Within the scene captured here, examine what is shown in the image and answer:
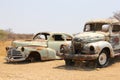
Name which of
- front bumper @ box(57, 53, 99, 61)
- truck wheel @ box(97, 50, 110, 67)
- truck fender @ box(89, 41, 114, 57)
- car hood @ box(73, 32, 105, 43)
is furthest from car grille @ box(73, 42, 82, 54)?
truck wheel @ box(97, 50, 110, 67)

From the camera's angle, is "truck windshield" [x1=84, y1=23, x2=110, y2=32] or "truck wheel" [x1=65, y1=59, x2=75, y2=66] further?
"truck windshield" [x1=84, y1=23, x2=110, y2=32]

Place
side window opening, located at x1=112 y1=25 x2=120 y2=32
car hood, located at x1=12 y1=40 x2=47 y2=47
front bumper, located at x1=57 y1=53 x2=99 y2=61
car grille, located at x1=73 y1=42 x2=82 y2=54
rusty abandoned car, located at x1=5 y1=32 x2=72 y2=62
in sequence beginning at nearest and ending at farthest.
A: front bumper, located at x1=57 y1=53 x2=99 y2=61, car grille, located at x1=73 y1=42 x2=82 y2=54, side window opening, located at x1=112 y1=25 x2=120 y2=32, rusty abandoned car, located at x1=5 y1=32 x2=72 y2=62, car hood, located at x1=12 y1=40 x2=47 y2=47

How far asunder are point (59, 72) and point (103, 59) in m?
2.32

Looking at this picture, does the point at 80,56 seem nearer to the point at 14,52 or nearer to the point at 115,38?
the point at 115,38

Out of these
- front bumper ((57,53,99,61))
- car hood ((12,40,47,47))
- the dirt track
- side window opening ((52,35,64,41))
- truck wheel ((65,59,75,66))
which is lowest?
the dirt track

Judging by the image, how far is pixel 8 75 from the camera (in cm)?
1298

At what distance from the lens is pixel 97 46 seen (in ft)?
48.4

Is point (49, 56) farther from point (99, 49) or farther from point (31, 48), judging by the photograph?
point (99, 49)

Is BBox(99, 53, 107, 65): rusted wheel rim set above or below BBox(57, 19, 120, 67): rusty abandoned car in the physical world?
below

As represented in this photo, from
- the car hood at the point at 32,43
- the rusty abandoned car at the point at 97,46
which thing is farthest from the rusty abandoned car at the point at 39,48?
the rusty abandoned car at the point at 97,46

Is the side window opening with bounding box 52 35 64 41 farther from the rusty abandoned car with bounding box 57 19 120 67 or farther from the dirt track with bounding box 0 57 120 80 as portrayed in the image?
the dirt track with bounding box 0 57 120 80

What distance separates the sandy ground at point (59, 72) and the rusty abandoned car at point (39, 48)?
45 centimetres

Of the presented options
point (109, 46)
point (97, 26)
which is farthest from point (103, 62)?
point (97, 26)

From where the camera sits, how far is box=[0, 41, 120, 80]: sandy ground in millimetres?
Answer: 12500
